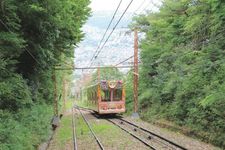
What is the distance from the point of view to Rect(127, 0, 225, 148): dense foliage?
17.3 metres

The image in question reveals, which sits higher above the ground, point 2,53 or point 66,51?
point 66,51

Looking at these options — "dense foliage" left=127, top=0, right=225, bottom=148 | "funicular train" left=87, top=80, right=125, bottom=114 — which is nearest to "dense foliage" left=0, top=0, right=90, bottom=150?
"dense foliage" left=127, top=0, right=225, bottom=148

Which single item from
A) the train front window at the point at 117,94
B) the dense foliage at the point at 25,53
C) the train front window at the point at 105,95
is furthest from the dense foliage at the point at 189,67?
the dense foliage at the point at 25,53

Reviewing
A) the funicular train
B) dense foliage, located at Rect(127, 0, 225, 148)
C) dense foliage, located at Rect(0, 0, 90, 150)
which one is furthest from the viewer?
the funicular train

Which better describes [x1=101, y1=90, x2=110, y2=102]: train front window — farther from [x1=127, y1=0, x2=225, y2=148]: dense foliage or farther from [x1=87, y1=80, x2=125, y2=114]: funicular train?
[x1=127, y1=0, x2=225, y2=148]: dense foliage

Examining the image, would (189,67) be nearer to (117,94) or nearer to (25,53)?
(25,53)

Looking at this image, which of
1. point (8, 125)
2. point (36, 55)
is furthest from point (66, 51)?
point (8, 125)

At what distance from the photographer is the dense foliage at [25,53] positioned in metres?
11.7

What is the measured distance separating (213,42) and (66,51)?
8.32 meters

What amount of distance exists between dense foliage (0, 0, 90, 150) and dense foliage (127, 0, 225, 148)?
21.9 feet

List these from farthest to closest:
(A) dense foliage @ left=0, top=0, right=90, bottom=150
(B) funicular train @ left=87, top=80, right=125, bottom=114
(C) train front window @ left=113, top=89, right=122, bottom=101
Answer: (C) train front window @ left=113, top=89, right=122, bottom=101 → (B) funicular train @ left=87, top=80, right=125, bottom=114 → (A) dense foliage @ left=0, top=0, right=90, bottom=150

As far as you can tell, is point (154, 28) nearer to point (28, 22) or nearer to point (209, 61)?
point (209, 61)

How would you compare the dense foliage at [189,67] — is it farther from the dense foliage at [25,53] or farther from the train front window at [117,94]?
the dense foliage at [25,53]

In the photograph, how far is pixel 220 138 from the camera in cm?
1563
